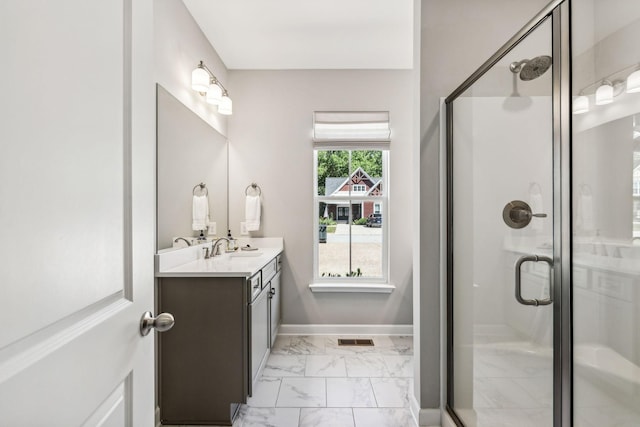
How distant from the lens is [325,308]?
346cm

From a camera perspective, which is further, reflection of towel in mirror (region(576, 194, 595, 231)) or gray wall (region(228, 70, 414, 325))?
gray wall (region(228, 70, 414, 325))

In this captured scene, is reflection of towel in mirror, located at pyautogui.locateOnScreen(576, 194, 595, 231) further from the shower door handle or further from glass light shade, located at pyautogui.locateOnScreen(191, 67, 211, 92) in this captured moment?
glass light shade, located at pyautogui.locateOnScreen(191, 67, 211, 92)

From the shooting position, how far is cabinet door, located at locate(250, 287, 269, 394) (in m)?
2.09

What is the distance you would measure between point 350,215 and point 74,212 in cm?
304

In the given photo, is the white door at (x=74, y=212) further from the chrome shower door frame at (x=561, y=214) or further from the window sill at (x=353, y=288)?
the window sill at (x=353, y=288)

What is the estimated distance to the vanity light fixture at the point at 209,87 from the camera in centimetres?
248

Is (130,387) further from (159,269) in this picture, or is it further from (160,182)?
(160,182)

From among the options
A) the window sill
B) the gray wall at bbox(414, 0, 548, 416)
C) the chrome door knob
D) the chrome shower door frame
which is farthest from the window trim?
the chrome door knob

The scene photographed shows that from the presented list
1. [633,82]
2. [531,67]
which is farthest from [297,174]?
[633,82]

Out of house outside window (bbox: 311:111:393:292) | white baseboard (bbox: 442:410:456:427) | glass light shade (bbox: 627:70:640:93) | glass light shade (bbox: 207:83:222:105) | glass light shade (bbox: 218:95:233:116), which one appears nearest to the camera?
glass light shade (bbox: 627:70:640:93)

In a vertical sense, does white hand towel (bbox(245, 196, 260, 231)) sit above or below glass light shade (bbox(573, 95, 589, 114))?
below

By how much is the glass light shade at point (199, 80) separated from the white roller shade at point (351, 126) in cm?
120

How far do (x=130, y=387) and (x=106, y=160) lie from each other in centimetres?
51

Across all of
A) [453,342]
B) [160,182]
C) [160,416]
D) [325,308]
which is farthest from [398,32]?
[160,416]
